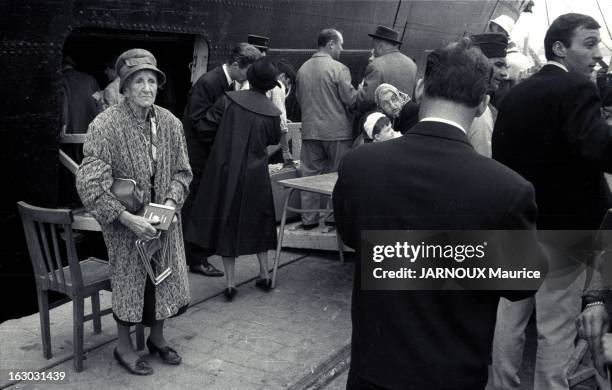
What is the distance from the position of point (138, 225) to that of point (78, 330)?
0.77 meters

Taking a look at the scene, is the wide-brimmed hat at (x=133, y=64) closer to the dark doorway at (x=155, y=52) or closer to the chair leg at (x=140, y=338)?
the chair leg at (x=140, y=338)

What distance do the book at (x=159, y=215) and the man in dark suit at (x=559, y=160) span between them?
1.83 meters

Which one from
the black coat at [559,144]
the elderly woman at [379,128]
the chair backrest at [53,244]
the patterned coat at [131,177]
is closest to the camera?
the black coat at [559,144]

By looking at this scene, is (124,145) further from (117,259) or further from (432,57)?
(432,57)

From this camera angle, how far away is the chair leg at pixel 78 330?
12.4ft

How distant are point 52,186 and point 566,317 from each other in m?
3.53

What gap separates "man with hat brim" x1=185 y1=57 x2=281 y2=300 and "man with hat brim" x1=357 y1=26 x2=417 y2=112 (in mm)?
1539

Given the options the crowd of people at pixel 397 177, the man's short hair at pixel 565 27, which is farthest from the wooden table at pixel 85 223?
the man's short hair at pixel 565 27

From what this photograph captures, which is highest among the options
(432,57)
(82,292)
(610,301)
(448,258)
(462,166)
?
(432,57)

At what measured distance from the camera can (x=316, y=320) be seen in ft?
15.7

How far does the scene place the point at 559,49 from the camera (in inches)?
130

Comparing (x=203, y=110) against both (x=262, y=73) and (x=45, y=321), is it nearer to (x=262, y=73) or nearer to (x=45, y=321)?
(x=262, y=73)

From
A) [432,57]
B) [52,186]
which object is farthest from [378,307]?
[52,186]

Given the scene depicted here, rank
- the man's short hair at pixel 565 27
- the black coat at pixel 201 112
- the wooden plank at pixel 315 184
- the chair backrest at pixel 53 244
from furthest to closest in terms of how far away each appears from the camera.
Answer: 1. the black coat at pixel 201 112
2. the wooden plank at pixel 315 184
3. the chair backrest at pixel 53 244
4. the man's short hair at pixel 565 27
